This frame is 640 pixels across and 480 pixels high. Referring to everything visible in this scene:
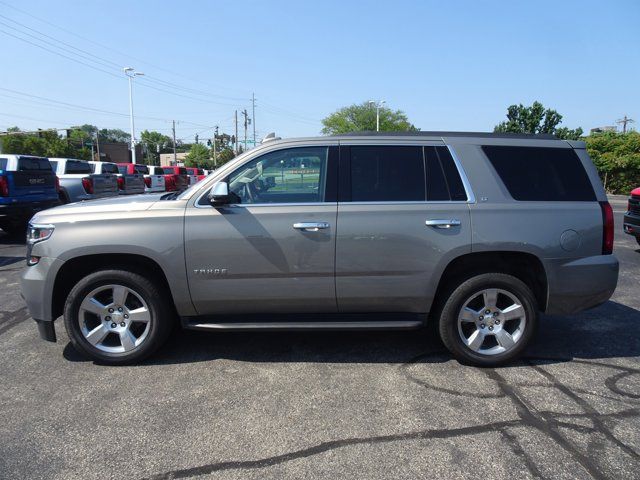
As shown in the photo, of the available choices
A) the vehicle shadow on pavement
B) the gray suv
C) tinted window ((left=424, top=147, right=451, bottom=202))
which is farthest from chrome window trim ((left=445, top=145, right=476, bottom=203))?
the vehicle shadow on pavement

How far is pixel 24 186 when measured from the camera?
1021 centimetres

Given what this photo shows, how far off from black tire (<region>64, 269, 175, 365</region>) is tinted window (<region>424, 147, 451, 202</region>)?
242cm

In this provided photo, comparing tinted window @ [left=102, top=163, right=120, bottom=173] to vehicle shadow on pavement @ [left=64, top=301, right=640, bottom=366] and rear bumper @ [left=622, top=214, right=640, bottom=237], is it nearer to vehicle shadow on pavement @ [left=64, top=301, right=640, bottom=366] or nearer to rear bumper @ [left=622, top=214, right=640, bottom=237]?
vehicle shadow on pavement @ [left=64, top=301, right=640, bottom=366]

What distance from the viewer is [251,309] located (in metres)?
3.95

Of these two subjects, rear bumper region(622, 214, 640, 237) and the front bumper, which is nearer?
the front bumper

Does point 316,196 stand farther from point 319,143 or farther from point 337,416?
point 337,416

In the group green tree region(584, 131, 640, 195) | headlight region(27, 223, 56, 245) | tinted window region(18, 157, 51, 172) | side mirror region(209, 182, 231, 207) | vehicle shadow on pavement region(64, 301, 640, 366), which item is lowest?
vehicle shadow on pavement region(64, 301, 640, 366)

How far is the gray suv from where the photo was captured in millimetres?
3818

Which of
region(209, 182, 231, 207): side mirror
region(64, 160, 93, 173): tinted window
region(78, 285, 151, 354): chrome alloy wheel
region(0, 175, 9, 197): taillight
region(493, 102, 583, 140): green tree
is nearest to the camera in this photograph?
region(209, 182, 231, 207): side mirror

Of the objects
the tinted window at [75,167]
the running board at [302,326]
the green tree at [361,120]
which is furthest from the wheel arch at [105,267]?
the green tree at [361,120]

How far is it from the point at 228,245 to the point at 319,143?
3.86 feet

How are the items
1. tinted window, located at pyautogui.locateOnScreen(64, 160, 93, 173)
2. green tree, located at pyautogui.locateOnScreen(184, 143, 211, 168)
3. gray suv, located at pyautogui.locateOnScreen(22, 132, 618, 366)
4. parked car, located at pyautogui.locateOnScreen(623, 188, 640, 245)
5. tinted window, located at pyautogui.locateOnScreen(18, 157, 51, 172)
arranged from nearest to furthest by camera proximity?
gray suv, located at pyautogui.locateOnScreen(22, 132, 618, 366), parked car, located at pyautogui.locateOnScreen(623, 188, 640, 245), tinted window, located at pyautogui.locateOnScreen(18, 157, 51, 172), tinted window, located at pyautogui.locateOnScreen(64, 160, 93, 173), green tree, located at pyautogui.locateOnScreen(184, 143, 211, 168)

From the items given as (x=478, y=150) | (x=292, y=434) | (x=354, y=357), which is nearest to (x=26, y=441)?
(x=292, y=434)

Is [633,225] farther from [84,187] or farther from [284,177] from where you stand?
[84,187]
